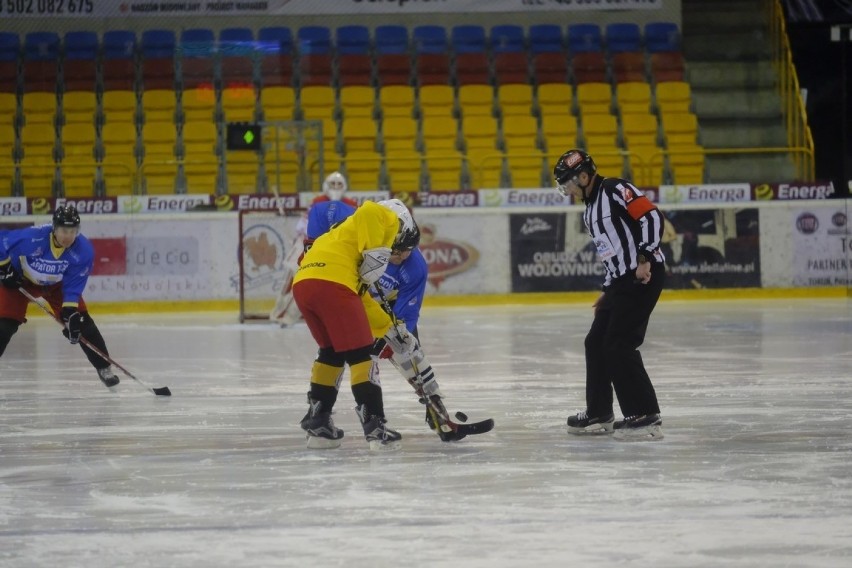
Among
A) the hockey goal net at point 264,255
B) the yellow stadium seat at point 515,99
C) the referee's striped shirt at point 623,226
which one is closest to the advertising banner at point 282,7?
the yellow stadium seat at point 515,99

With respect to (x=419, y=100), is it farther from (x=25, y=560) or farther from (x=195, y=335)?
(x=25, y=560)

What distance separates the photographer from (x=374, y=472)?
223 inches

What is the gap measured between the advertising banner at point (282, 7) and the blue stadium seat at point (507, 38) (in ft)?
1.31

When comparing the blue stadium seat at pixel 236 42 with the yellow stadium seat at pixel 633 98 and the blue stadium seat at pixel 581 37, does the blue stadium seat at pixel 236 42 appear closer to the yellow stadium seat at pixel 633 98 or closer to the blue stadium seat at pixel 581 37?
the blue stadium seat at pixel 581 37

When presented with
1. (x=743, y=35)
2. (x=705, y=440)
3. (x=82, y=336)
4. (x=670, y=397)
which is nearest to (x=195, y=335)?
(x=82, y=336)

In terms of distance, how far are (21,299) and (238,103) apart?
1135cm

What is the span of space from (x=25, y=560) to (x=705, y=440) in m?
3.29

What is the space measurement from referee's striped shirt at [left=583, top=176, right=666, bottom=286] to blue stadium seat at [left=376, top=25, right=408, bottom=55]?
14.8 meters

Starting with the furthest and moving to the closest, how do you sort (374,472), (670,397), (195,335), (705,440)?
1. (195,335)
2. (670,397)
3. (705,440)
4. (374,472)

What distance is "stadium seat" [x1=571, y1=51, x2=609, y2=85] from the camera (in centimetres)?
2095

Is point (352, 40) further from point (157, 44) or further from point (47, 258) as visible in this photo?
point (47, 258)

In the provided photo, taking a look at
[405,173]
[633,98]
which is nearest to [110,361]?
[405,173]

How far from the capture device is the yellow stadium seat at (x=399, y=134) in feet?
64.7

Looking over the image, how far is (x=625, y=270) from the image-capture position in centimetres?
647
